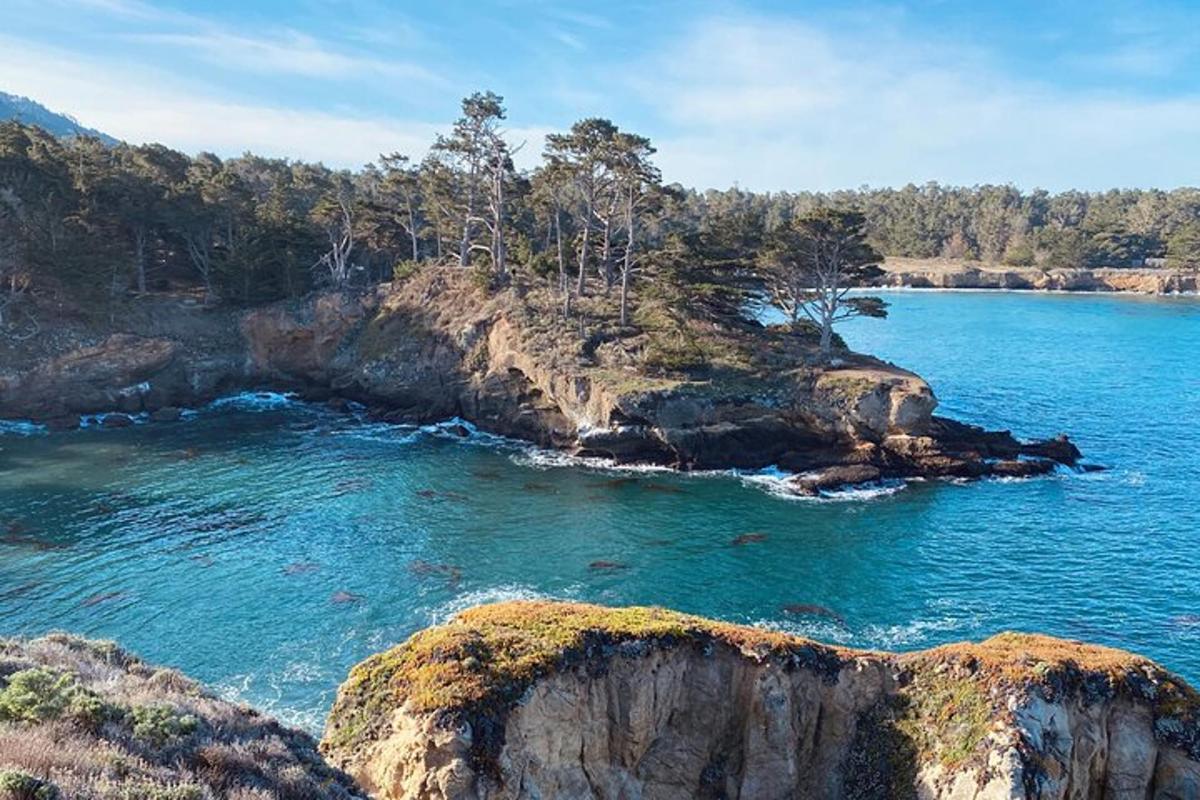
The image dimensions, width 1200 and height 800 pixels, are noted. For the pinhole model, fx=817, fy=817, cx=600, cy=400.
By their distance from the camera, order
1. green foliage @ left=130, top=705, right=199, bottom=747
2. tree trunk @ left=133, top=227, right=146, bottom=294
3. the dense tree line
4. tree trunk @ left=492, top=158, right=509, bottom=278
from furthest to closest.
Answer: the dense tree line < tree trunk @ left=133, top=227, right=146, bottom=294 < tree trunk @ left=492, top=158, right=509, bottom=278 < green foliage @ left=130, top=705, right=199, bottom=747

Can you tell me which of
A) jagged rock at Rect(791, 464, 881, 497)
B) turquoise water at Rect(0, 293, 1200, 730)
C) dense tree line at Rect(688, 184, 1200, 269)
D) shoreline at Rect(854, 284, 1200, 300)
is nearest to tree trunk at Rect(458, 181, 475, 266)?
turquoise water at Rect(0, 293, 1200, 730)

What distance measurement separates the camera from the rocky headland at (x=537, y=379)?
50906 mm

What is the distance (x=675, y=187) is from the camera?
61.5 m

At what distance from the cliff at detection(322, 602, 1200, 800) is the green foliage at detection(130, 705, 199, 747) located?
406 centimetres

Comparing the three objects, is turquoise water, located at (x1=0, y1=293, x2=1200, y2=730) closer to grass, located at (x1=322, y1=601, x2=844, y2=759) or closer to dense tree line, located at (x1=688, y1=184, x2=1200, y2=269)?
grass, located at (x1=322, y1=601, x2=844, y2=759)

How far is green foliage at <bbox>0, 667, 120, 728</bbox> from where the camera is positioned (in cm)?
1225

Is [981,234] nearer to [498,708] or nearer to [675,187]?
[675,187]

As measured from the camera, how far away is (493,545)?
39.0 meters

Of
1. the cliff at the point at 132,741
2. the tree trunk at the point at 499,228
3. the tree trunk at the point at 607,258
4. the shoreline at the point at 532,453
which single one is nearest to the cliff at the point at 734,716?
the cliff at the point at 132,741

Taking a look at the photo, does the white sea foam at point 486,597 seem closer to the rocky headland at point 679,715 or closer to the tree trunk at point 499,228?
the rocky headland at point 679,715

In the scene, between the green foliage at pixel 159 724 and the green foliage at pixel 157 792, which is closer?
the green foliage at pixel 157 792

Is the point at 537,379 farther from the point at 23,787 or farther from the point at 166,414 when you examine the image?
the point at 23,787

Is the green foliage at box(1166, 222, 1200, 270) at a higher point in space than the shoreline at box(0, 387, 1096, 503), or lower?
higher

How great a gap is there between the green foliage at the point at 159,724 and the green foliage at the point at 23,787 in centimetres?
337
